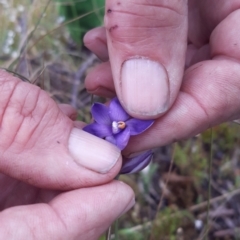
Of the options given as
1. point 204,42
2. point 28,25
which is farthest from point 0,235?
point 28,25

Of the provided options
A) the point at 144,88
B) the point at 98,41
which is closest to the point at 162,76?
the point at 144,88

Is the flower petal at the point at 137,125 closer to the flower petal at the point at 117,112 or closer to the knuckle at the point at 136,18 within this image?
the flower petal at the point at 117,112

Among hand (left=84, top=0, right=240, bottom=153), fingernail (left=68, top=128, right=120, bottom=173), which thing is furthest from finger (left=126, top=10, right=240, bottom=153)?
fingernail (left=68, top=128, right=120, bottom=173)

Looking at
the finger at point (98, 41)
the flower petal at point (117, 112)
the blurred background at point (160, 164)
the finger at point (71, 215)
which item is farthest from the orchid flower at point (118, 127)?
the blurred background at point (160, 164)

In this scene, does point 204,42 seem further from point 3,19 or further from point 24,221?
point 3,19

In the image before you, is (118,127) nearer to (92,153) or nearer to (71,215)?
(92,153)

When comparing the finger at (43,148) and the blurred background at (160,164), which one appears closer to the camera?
the finger at (43,148)

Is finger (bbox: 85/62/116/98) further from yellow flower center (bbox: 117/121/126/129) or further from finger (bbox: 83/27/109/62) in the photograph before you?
yellow flower center (bbox: 117/121/126/129)
